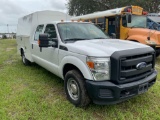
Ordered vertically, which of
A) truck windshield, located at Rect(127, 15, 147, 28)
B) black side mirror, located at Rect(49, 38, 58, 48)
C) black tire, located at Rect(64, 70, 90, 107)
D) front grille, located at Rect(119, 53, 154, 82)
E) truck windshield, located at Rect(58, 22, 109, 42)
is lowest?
black tire, located at Rect(64, 70, 90, 107)

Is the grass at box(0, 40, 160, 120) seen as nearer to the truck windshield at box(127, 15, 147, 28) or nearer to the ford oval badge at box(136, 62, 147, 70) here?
the ford oval badge at box(136, 62, 147, 70)

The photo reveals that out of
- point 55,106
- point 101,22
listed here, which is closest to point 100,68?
point 55,106

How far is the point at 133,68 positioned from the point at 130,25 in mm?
6428

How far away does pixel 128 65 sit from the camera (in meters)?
3.17

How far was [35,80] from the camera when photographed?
559 centimetres

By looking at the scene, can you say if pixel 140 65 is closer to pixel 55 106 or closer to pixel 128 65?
pixel 128 65

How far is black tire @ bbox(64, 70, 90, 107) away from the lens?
136 inches

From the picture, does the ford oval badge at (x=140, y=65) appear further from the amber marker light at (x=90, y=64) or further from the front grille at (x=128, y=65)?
the amber marker light at (x=90, y=64)

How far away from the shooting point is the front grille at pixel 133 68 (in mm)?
3149

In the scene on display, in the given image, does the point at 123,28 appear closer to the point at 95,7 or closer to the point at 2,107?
the point at 2,107

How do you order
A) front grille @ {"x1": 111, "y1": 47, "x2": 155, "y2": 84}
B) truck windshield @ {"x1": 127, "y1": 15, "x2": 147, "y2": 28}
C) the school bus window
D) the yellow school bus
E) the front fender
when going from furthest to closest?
the school bus window, truck windshield @ {"x1": 127, "y1": 15, "x2": 147, "y2": 28}, the yellow school bus, the front fender, front grille @ {"x1": 111, "y1": 47, "x2": 155, "y2": 84}

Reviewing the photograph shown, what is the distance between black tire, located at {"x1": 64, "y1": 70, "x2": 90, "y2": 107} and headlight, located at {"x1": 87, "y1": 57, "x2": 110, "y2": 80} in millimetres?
431

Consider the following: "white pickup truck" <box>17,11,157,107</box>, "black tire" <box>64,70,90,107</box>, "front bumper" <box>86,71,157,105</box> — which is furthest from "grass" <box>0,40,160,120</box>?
"front bumper" <box>86,71,157,105</box>

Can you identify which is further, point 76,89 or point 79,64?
point 76,89
